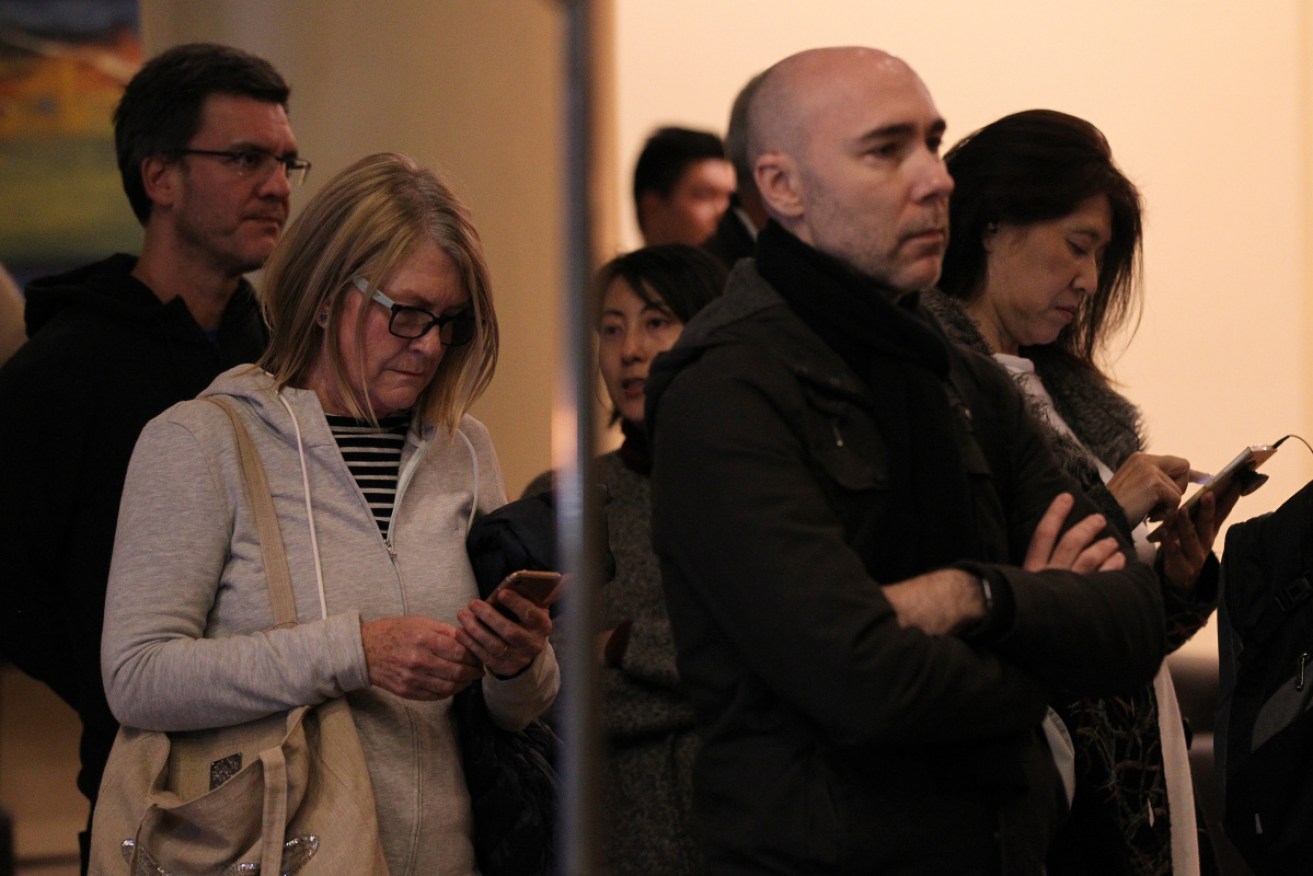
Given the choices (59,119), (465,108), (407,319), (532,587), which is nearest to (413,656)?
(532,587)

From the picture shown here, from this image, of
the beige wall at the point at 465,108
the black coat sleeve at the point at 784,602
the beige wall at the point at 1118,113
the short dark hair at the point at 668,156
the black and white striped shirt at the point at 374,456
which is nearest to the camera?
the black coat sleeve at the point at 784,602

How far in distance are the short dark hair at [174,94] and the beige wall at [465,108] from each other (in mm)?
683

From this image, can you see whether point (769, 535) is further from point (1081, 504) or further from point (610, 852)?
point (610, 852)

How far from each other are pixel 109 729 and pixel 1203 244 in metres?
2.76

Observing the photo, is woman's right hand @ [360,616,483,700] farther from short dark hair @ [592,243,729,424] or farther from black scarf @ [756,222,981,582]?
short dark hair @ [592,243,729,424]

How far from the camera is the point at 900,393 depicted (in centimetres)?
168

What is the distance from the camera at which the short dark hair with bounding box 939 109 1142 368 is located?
7.88 ft

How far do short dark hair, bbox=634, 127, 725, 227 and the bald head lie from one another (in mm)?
2319

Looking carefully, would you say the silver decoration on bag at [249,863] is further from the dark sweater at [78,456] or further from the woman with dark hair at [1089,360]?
the woman with dark hair at [1089,360]

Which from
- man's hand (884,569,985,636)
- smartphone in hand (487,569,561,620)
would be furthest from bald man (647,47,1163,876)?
smartphone in hand (487,569,561,620)

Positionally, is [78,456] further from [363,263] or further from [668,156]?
[668,156]

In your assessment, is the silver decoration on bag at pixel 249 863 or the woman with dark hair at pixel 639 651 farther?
the woman with dark hair at pixel 639 651

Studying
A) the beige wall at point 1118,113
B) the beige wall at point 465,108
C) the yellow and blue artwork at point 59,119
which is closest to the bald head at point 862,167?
the beige wall at point 465,108

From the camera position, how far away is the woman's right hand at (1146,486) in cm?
234
